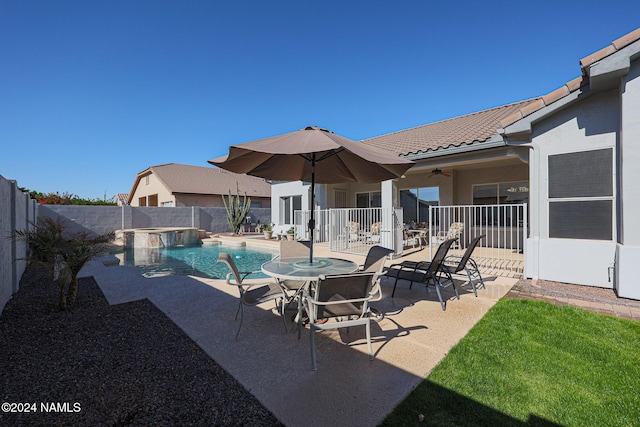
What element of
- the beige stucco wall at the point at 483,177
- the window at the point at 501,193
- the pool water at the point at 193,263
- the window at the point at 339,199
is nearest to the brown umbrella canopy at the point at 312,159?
the pool water at the point at 193,263

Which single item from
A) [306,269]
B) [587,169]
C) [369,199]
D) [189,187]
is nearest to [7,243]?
[306,269]

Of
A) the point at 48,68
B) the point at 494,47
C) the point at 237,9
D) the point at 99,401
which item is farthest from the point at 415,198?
the point at 48,68

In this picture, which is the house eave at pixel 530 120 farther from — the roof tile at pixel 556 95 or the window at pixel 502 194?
the window at pixel 502 194

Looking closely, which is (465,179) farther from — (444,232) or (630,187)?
(630,187)

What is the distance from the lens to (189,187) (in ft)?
83.7

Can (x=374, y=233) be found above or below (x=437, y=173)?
below

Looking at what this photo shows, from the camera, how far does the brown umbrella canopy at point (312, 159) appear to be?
3568 mm

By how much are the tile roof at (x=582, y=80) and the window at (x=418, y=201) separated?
6668 mm

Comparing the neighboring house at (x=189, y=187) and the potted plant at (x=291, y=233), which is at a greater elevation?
the neighboring house at (x=189, y=187)

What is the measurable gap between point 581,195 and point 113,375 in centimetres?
829

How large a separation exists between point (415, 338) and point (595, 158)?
5.48 m

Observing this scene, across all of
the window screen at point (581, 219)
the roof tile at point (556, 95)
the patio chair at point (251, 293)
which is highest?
the roof tile at point (556, 95)

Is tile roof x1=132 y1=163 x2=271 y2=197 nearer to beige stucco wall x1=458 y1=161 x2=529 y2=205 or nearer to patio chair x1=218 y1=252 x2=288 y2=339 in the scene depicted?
beige stucco wall x1=458 y1=161 x2=529 y2=205

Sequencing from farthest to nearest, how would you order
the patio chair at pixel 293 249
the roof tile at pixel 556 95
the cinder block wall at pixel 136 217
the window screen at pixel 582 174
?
the cinder block wall at pixel 136 217
the roof tile at pixel 556 95
the window screen at pixel 582 174
the patio chair at pixel 293 249
